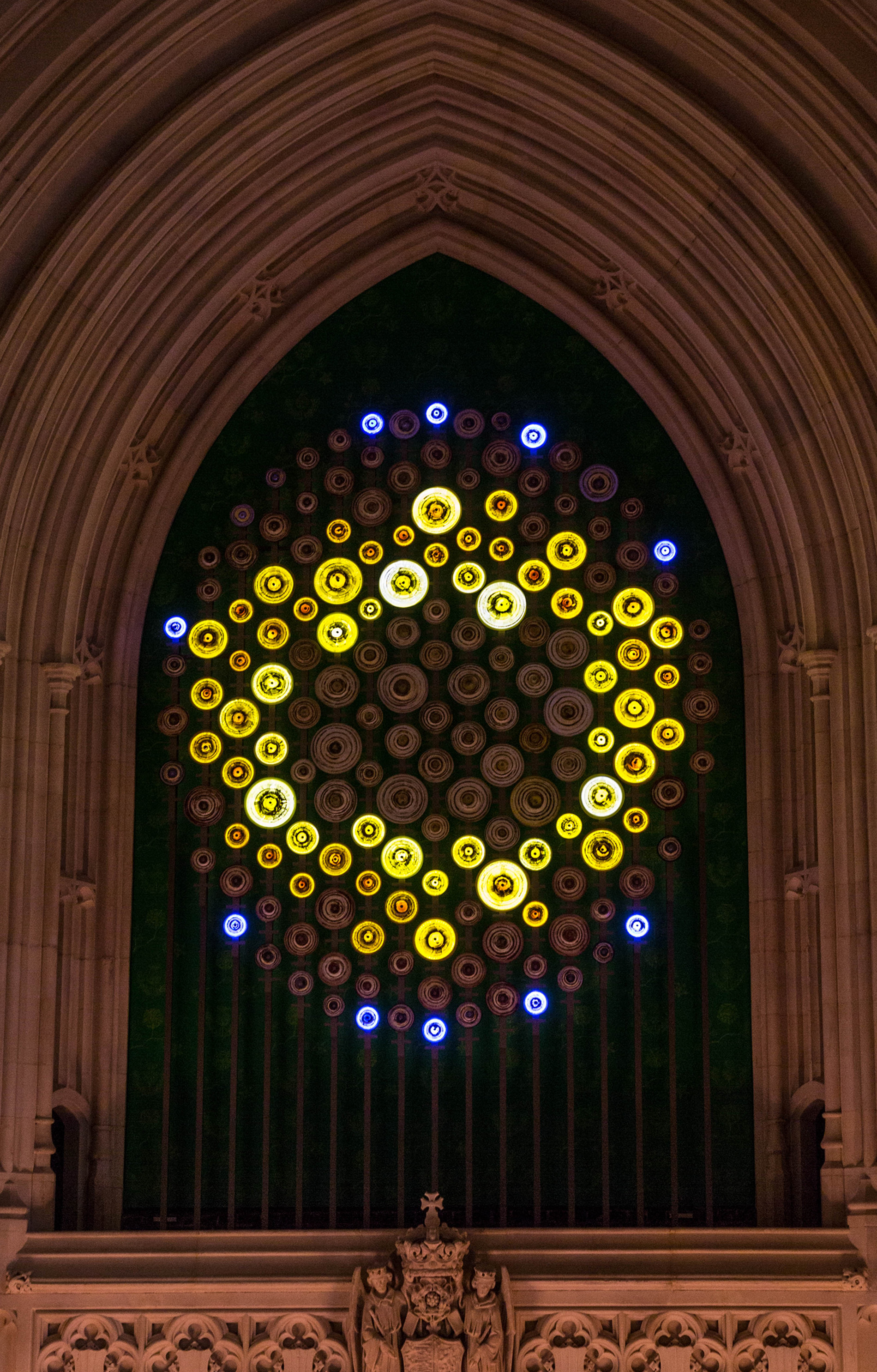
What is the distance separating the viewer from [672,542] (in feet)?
45.5

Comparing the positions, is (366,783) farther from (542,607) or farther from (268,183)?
(268,183)

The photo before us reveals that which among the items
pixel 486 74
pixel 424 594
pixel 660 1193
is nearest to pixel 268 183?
pixel 486 74

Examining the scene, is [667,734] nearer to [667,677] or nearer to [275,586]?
[667,677]

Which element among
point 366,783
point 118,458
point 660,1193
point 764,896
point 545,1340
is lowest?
point 545,1340

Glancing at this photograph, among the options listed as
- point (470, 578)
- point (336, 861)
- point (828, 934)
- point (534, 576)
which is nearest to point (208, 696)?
point (336, 861)

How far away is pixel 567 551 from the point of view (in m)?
13.8

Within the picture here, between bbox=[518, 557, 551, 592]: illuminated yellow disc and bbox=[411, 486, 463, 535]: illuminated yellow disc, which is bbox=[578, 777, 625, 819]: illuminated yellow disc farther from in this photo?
bbox=[411, 486, 463, 535]: illuminated yellow disc

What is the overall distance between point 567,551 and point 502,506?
1.87ft

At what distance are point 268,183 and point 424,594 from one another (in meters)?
3.06

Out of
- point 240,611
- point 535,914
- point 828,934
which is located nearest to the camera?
Result: point 828,934

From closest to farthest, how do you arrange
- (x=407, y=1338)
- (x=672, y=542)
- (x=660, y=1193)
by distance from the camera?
1. (x=407, y=1338)
2. (x=660, y=1193)
3. (x=672, y=542)

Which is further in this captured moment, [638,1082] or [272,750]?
[272,750]

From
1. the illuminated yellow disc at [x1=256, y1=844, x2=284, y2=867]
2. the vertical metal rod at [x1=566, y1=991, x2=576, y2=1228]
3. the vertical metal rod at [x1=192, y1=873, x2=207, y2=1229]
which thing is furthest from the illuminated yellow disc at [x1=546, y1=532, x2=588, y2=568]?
the vertical metal rod at [x1=192, y1=873, x2=207, y2=1229]

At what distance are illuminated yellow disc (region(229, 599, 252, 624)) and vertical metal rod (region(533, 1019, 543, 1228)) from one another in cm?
350
